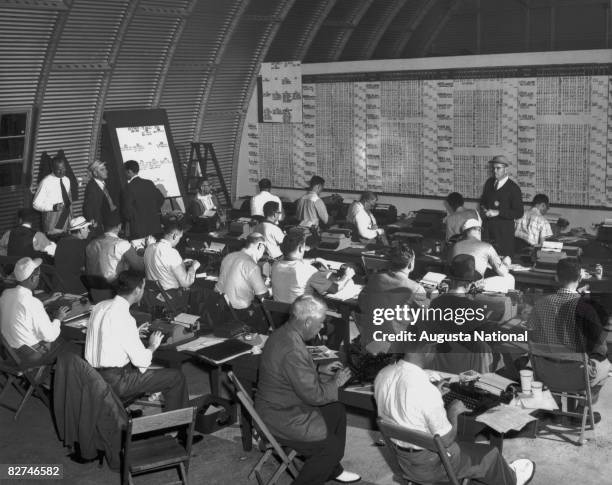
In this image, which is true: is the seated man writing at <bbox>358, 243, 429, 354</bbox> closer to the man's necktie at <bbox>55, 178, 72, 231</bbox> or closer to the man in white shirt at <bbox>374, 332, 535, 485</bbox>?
the man in white shirt at <bbox>374, 332, 535, 485</bbox>

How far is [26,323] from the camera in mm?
8852

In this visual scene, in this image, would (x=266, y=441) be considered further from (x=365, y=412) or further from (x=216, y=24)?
(x=216, y=24)

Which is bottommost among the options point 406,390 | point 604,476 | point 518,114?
point 604,476

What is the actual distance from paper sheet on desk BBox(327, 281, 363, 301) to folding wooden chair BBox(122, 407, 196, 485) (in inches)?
120

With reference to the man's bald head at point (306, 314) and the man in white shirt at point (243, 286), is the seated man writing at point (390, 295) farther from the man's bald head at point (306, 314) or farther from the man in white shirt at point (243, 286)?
the man's bald head at point (306, 314)

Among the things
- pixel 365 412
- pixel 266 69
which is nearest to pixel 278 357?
pixel 365 412

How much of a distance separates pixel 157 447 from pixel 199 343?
61.7 inches

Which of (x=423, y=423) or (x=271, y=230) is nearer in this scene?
(x=423, y=423)

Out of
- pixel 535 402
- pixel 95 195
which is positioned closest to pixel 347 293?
pixel 535 402

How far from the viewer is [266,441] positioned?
7.06m

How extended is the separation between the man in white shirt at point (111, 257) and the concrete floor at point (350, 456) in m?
2.65

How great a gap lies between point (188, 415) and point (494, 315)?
11.1 feet

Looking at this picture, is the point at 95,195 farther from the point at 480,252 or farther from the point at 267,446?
the point at 267,446

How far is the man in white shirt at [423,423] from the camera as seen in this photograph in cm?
619
